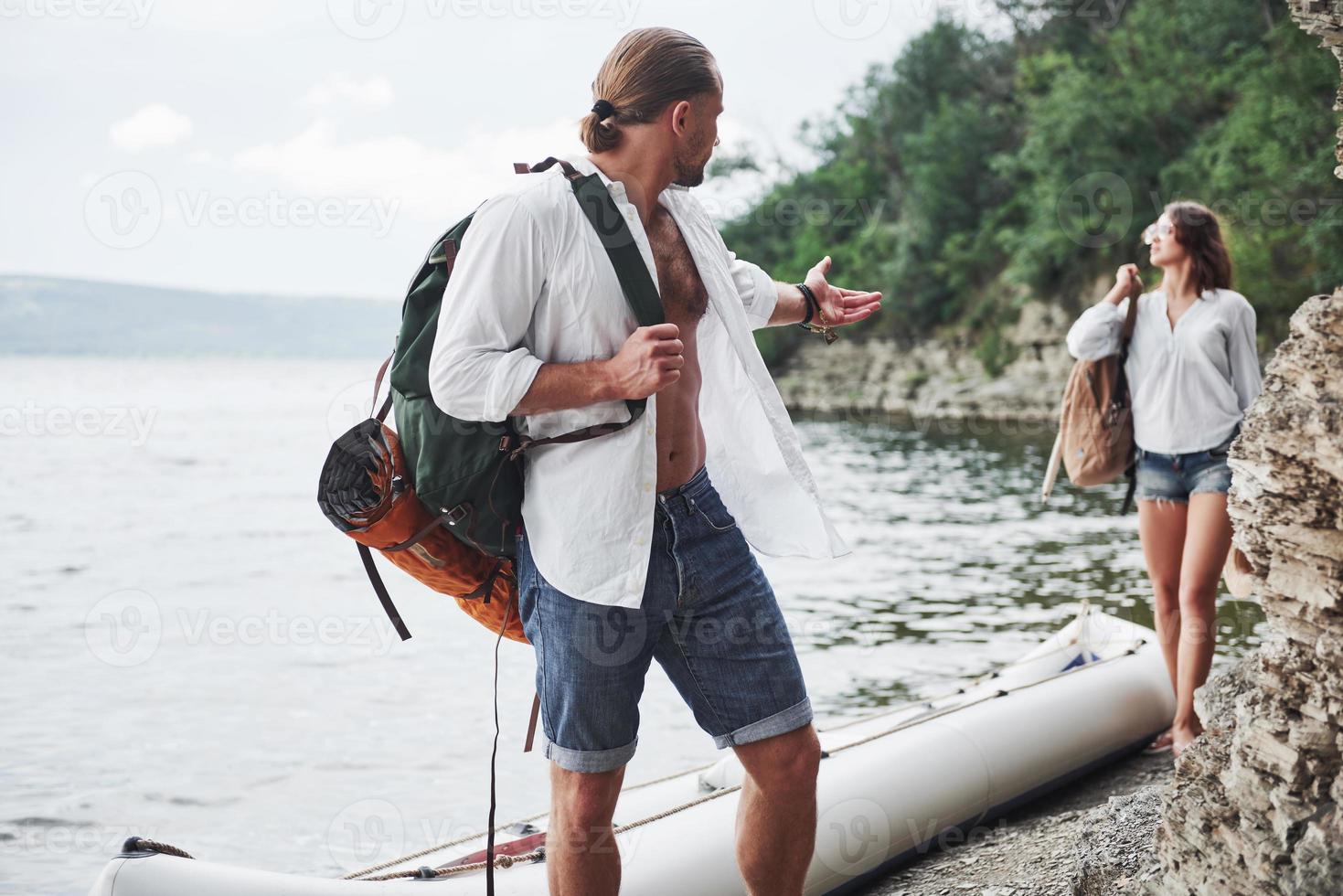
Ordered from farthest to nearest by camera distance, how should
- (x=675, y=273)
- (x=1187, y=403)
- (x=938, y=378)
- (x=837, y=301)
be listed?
(x=938, y=378), (x=1187, y=403), (x=837, y=301), (x=675, y=273)

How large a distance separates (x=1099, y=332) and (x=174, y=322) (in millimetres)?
113461

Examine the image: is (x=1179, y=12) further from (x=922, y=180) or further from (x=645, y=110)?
(x=645, y=110)

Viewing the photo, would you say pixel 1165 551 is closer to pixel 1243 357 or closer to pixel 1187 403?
pixel 1187 403

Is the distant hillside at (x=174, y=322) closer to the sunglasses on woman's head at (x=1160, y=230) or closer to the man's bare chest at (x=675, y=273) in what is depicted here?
the sunglasses on woman's head at (x=1160, y=230)

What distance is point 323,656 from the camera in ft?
30.7

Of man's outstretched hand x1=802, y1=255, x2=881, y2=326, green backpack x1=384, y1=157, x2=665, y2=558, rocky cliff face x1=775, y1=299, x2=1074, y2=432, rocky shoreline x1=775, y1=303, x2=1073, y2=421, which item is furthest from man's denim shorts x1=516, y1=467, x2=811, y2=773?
rocky shoreline x1=775, y1=303, x2=1073, y2=421

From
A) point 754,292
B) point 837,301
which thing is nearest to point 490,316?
point 754,292

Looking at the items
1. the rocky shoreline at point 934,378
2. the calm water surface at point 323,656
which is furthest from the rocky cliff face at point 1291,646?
the rocky shoreline at point 934,378

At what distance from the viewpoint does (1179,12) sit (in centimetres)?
2961

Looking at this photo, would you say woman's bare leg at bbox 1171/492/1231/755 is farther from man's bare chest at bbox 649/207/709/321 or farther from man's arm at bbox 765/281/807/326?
man's bare chest at bbox 649/207/709/321

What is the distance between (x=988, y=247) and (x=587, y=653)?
34328 millimetres

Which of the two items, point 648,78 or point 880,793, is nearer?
point 648,78

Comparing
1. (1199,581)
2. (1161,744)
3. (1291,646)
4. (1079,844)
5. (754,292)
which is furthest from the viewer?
(1161,744)

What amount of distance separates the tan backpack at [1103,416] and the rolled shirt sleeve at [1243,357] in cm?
41
